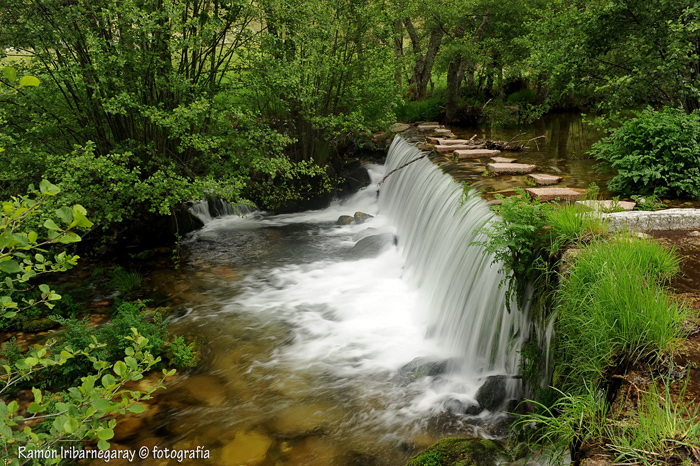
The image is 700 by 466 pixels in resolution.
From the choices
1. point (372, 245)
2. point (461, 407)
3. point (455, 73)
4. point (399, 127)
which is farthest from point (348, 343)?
point (455, 73)

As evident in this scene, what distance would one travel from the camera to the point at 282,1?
8789 millimetres

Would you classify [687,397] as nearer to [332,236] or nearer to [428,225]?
[428,225]

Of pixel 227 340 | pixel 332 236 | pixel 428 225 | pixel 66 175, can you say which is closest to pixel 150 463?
pixel 227 340

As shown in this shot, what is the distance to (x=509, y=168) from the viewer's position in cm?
792

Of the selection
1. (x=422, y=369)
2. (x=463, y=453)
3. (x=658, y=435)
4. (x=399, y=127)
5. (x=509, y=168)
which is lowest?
(x=422, y=369)

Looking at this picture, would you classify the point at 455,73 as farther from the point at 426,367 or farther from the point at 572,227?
the point at 572,227

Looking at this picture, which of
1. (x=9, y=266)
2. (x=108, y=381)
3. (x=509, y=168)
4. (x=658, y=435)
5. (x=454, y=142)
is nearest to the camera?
(x=9, y=266)

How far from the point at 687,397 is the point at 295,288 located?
6.89 m

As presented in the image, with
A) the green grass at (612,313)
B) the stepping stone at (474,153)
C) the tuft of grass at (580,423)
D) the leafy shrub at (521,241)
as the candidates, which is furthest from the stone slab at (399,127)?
the tuft of grass at (580,423)

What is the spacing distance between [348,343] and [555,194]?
3658 millimetres

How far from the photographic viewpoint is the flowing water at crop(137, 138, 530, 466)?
4.62m

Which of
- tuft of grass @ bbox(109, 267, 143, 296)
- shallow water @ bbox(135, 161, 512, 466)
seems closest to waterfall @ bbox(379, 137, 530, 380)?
shallow water @ bbox(135, 161, 512, 466)

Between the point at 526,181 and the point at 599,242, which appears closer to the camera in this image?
the point at 599,242

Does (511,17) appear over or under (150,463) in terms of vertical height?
over
